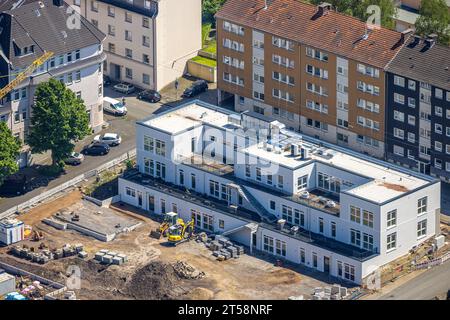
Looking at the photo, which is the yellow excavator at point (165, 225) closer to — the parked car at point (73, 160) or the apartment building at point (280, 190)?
the apartment building at point (280, 190)

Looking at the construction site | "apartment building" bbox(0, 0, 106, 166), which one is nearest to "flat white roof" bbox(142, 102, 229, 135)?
the construction site

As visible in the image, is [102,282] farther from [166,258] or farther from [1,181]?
[1,181]

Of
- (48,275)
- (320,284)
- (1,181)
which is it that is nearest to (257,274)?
(320,284)

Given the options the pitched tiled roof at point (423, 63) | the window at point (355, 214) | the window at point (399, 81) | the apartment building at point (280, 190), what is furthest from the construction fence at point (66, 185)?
the window at point (355, 214)

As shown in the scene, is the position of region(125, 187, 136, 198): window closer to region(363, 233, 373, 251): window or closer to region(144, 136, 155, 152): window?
region(144, 136, 155, 152): window

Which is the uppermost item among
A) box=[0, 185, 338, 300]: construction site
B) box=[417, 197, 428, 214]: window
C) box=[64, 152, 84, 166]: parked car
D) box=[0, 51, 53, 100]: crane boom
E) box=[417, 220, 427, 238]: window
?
box=[0, 51, 53, 100]: crane boom

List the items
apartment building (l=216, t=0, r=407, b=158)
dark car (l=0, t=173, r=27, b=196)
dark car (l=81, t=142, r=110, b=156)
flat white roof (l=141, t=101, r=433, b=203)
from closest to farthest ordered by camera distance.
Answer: flat white roof (l=141, t=101, r=433, b=203), dark car (l=0, t=173, r=27, b=196), apartment building (l=216, t=0, r=407, b=158), dark car (l=81, t=142, r=110, b=156)
